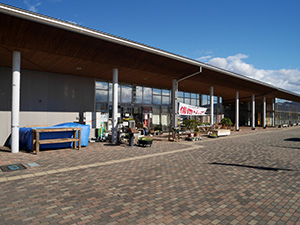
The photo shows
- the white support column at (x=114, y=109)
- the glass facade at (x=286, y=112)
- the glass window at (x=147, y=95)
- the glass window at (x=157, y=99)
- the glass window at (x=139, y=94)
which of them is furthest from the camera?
the glass facade at (x=286, y=112)

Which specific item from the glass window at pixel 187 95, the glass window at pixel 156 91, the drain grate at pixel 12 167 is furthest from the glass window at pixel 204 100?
the drain grate at pixel 12 167

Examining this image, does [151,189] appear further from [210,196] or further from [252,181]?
[252,181]

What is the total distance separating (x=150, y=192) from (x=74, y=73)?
12400 millimetres

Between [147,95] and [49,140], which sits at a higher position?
[147,95]

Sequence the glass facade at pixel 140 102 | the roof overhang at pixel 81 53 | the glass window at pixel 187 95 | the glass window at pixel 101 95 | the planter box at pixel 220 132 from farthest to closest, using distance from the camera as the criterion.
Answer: the glass window at pixel 187 95 < the planter box at pixel 220 132 < the glass facade at pixel 140 102 < the glass window at pixel 101 95 < the roof overhang at pixel 81 53

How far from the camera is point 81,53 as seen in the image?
11445 mm

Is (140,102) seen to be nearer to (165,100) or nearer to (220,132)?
(165,100)

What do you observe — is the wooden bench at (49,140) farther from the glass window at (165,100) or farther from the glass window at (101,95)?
the glass window at (165,100)

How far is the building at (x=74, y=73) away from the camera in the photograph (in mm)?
9680

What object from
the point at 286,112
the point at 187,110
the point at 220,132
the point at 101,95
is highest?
the point at 101,95

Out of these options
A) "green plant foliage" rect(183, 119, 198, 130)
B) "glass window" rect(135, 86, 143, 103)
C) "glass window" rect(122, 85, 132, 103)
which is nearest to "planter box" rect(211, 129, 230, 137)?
"green plant foliage" rect(183, 119, 198, 130)

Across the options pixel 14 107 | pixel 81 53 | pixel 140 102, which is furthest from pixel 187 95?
pixel 14 107

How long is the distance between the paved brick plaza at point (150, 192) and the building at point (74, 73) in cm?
546

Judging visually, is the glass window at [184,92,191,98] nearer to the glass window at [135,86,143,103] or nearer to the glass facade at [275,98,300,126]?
the glass window at [135,86,143,103]
